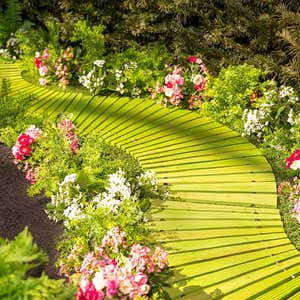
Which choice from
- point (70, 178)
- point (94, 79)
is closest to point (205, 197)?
point (70, 178)

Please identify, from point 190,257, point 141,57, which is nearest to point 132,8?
point 141,57

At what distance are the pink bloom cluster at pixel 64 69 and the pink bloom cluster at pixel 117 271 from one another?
4569mm

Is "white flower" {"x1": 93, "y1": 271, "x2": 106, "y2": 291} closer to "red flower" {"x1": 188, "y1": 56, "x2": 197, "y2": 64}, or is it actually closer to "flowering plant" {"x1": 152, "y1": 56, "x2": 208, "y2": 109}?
"flowering plant" {"x1": 152, "y1": 56, "x2": 208, "y2": 109}

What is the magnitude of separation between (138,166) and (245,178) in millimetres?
1201

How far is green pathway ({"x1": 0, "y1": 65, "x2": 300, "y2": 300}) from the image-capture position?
14.8ft

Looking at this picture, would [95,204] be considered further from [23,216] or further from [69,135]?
[69,135]

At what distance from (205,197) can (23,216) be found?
1.83 meters

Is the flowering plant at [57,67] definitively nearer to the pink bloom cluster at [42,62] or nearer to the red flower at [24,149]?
the pink bloom cluster at [42,62]

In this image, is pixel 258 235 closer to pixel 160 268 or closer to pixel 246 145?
pixel 160 268

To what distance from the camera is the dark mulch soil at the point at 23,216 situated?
16.4ft

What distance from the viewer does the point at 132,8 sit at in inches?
345

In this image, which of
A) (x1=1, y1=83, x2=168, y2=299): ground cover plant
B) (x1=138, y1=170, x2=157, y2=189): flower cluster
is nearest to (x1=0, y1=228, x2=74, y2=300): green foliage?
(x1=1, y1=83, x2=168, y2=299): ground cover plant

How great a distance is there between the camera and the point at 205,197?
18.6ft

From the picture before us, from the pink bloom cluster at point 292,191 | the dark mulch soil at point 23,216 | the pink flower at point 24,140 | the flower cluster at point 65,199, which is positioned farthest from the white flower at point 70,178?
the pink bloom cluster at point 292,191
